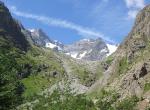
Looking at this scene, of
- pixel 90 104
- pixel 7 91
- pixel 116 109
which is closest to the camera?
pixel 7 91

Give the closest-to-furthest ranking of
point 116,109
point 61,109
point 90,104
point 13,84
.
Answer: point 13,84, point 61,109, point 116,109, point 90,104

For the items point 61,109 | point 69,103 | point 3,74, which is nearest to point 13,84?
point 3,74

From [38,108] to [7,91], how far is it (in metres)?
143

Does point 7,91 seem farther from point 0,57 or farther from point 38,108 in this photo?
point 38,108

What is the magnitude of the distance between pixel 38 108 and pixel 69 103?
17.0 m

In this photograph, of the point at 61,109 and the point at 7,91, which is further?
the point at 61,109

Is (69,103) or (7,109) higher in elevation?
(69,103)

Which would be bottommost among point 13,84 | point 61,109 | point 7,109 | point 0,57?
point 7,109

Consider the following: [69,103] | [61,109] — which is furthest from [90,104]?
[61,109]

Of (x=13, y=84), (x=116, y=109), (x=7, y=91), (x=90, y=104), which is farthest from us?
(x=90, y=104)

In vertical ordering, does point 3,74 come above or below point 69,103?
below

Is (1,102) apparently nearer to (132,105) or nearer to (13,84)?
(13,84)

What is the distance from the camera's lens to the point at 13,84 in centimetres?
4609

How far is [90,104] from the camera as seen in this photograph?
629ft
